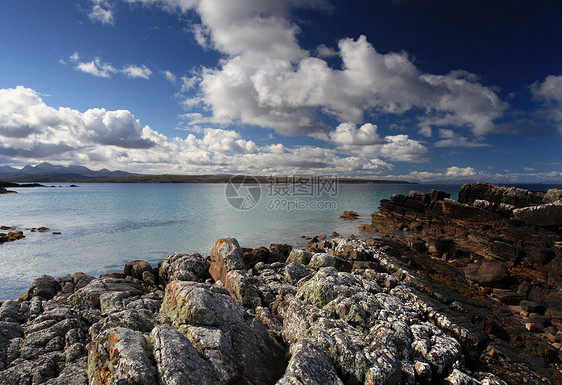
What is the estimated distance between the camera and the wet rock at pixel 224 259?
14523 millimetres

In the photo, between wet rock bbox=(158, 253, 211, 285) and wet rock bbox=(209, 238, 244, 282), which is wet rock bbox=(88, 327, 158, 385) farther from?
wet rock bbox=(158, 253, 211, 285)

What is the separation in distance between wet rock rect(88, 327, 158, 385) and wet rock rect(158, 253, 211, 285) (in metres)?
10.2

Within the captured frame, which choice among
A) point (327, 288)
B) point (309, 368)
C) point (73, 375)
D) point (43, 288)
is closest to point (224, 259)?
point (327, 288)

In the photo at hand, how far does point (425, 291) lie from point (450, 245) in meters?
16.3

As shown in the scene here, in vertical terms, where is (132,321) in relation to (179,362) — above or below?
below

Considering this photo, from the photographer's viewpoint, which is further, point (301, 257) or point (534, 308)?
point (301, 257)

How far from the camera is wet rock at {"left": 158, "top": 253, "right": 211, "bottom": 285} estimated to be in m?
16.2

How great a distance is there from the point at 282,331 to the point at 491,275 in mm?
17105

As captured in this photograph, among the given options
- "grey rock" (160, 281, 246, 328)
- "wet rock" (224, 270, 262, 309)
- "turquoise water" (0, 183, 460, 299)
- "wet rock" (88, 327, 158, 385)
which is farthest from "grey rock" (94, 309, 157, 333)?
"turquoise water" (0, 183, 460, 299)

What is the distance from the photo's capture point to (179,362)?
5.55 m

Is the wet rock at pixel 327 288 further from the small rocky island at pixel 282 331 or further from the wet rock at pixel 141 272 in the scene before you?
the wet rock at pixel 141 272

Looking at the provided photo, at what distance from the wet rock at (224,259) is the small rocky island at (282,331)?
71 millimetres

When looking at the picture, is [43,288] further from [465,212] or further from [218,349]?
[465,212]

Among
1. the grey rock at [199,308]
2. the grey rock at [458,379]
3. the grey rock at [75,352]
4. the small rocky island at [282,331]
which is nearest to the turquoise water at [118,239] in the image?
the small rocky island at [282,331]
